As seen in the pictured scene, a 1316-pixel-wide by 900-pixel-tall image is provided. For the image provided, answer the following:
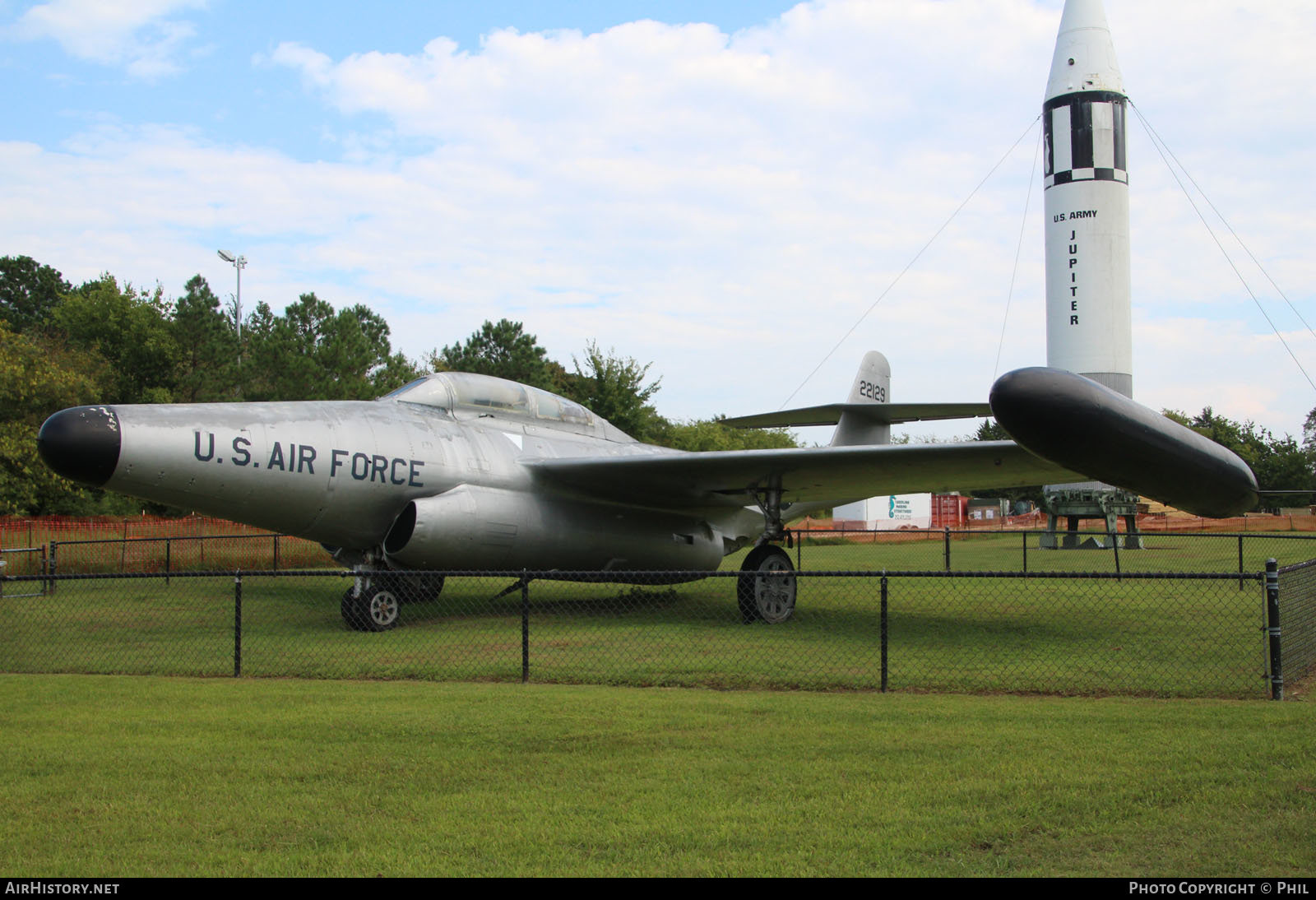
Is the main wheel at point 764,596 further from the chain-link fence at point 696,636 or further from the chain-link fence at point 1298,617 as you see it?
the chain-link fence at point 1298,617

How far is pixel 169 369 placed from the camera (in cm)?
3912

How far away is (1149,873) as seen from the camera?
3.75 m

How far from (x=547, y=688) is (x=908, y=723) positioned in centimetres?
307

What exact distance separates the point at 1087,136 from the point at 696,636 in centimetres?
2486

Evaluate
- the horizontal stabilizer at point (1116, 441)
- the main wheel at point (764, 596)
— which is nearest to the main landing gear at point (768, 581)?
the main wheel at point (764, 596)

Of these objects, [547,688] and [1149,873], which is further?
[547,688]

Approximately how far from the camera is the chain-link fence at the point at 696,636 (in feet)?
27.2

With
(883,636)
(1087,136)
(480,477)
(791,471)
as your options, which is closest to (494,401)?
(480,477)

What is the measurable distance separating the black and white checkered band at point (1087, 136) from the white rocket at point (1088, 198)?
0.03m

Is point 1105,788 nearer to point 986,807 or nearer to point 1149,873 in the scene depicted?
point 986,807

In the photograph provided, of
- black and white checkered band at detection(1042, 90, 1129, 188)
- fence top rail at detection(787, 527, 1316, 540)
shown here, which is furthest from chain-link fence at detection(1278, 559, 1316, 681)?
black and white checkered band at detection(1042, 90, 1129, 188)

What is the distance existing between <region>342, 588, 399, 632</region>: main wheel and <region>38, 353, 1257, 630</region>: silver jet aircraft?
23 mm

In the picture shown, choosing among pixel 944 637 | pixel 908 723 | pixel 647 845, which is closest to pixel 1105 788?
pixel 908 723

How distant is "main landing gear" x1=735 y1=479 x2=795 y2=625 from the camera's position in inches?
513
